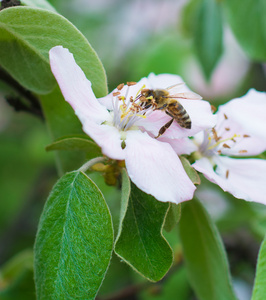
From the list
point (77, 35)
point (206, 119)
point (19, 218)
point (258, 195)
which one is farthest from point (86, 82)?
point (19, 218)

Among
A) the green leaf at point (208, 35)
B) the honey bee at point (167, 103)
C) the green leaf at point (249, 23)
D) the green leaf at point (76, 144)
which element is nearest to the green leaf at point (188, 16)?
the green leaf at point (208, 35)

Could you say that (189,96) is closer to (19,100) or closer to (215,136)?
(215,136)

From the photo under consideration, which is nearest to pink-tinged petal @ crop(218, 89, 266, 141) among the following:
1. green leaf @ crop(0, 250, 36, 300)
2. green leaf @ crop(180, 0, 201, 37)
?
green leaf @ crop(0, 250, 36, 300)

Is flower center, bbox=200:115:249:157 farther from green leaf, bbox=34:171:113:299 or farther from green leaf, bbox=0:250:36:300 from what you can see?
green leaf, bbox=0:250:36:300

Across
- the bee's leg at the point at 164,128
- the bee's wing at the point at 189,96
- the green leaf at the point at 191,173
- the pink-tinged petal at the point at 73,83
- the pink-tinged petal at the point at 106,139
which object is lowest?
→ the green leaf at the point at 191,173

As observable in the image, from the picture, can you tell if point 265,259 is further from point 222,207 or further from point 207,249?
point 222,207

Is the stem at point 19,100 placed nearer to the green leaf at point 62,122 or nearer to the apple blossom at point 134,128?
the green leaf at point 62,122

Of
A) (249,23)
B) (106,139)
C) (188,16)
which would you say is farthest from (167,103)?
(188,16)
